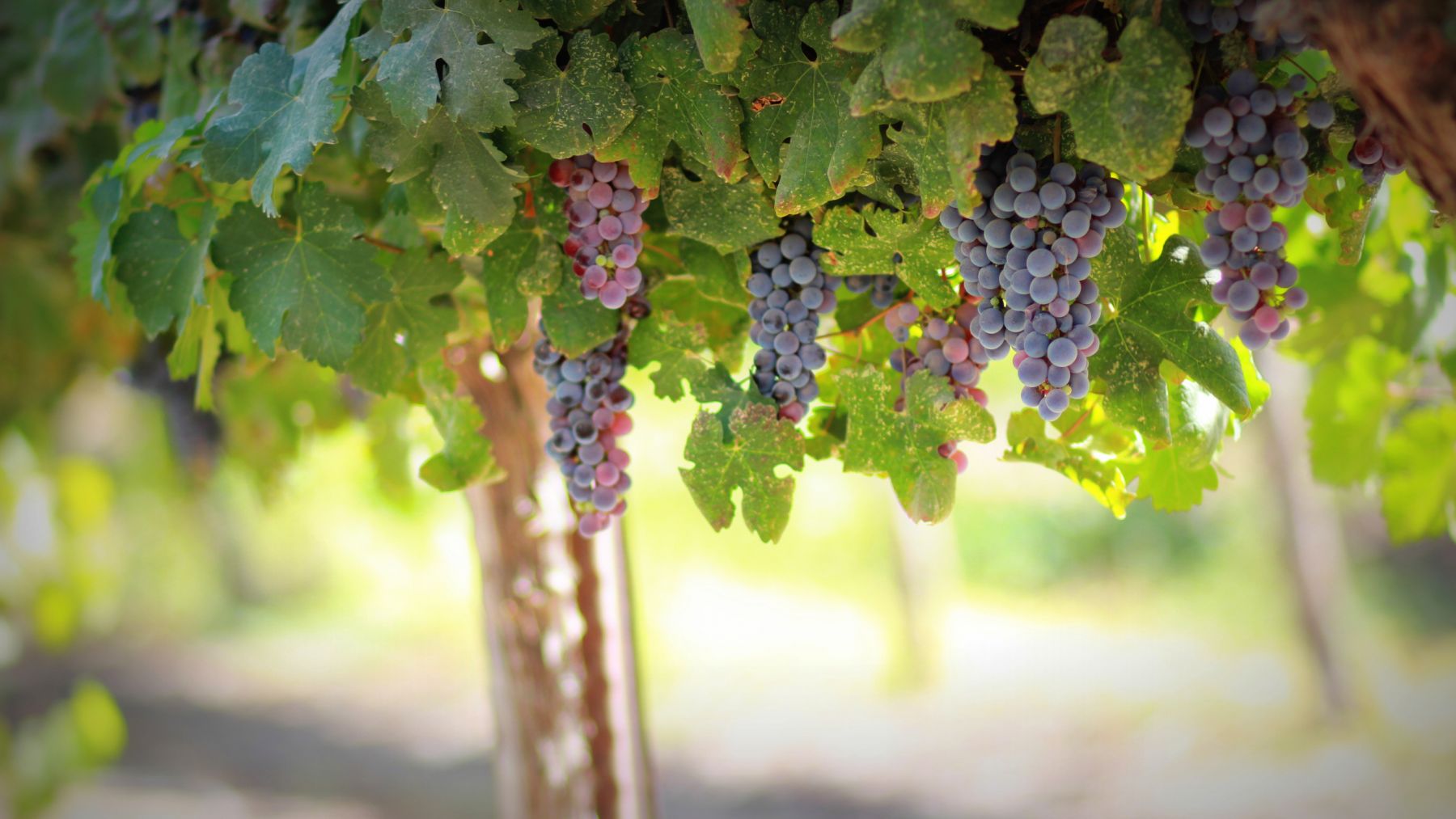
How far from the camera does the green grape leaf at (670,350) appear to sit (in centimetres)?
86

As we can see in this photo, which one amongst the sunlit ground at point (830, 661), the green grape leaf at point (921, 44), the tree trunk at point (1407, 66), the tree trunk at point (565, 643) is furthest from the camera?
the sunlit ground at point (830, 661)

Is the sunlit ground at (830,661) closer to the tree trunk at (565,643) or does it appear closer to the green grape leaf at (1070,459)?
the tree trunk at (565,643)

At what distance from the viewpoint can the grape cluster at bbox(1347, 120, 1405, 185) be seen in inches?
24.0

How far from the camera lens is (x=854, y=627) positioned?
6.97 meters

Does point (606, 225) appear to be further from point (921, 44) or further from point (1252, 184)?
point (1252, 184)

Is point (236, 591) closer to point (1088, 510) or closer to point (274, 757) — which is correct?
point (274, 757)

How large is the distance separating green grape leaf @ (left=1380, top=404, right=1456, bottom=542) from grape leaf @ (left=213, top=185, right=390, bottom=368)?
127 cm

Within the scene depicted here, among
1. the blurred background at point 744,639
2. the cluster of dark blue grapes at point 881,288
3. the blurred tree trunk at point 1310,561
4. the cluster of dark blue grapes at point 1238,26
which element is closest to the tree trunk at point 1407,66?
the cluster of dark blue grapes at point 1238,26

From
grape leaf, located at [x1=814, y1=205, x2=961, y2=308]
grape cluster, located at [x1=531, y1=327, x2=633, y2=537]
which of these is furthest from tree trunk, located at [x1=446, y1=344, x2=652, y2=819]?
grape leaf, located at [x1=814, y1=205, x2=961, y2=308]

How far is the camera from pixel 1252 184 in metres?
0.58

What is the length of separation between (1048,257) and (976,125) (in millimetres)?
91

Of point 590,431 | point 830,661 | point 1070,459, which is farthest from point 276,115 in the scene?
point 830,661

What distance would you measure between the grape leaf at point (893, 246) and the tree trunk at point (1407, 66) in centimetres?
27

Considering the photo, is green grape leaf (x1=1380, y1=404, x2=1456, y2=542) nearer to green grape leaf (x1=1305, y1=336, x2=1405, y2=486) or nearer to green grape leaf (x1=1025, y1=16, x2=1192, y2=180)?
green grape leaf (x1=1305, y1=336, x2=1405, y2=486)
